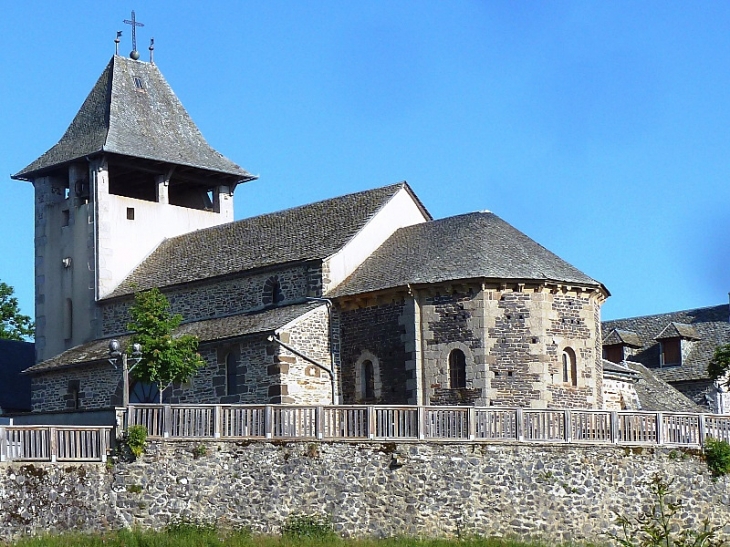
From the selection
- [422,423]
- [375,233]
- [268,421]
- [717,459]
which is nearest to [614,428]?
[717,459]

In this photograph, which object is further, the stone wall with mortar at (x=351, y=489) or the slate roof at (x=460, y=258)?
the slate roof at (x=460, y=258)

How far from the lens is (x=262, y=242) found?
52.7 meters

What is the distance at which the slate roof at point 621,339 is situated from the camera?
67188 millimetres

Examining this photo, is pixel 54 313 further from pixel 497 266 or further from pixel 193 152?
pixel 497 266

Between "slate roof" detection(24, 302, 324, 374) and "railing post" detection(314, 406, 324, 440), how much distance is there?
341 inches

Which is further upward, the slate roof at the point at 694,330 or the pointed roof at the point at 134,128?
the pointed roof at the point at 134,128

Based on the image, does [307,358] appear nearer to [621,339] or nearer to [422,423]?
[422,423]

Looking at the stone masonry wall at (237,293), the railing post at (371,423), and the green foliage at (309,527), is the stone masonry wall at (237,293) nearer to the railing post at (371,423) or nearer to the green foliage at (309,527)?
the railing post at (371,423)

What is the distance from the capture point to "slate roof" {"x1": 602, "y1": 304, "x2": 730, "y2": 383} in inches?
2579

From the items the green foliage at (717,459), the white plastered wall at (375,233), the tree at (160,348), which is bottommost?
the green foliage at (717,459)

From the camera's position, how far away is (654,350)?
67625 mm

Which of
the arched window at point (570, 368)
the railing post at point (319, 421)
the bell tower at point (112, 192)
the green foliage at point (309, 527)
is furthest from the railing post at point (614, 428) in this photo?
the bell tower at point (112, 192)

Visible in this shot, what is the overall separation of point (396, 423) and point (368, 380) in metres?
8.70

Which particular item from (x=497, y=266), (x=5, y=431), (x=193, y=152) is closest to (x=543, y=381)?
(x=497, y=266)
